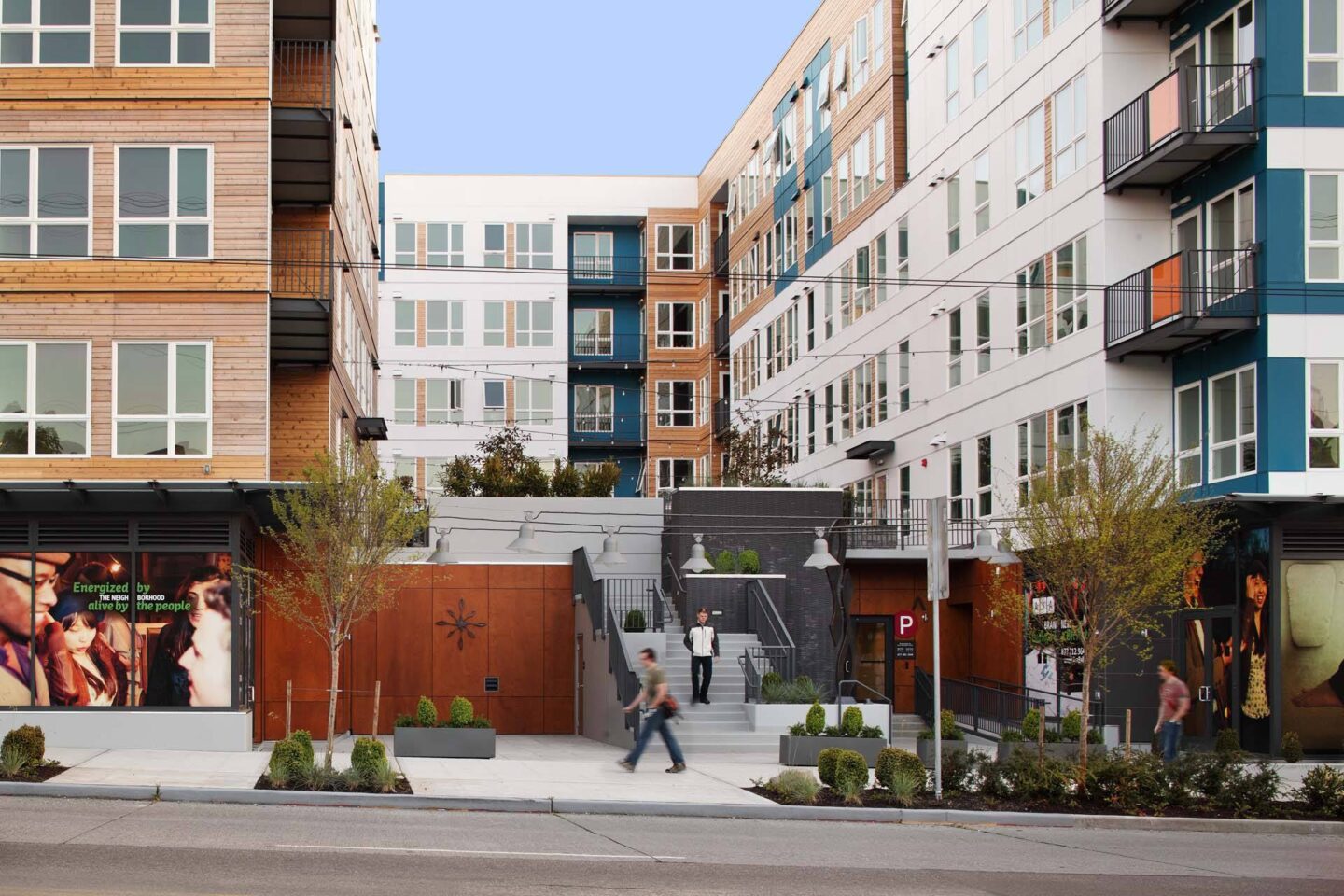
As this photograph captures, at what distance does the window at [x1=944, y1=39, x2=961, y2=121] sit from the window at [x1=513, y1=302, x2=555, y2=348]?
27.6m

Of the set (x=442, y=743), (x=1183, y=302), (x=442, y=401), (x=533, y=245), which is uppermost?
(x=533, y=245)

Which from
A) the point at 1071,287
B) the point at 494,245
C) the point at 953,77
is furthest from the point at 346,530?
the point at 494,245

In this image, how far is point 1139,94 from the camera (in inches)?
1275

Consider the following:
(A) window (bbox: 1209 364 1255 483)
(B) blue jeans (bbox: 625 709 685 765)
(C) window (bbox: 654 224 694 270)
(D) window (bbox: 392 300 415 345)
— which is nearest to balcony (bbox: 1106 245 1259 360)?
(A) window (bbox: 1209 364 1255 483)

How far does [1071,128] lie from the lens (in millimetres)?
34500

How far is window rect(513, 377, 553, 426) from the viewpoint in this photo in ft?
216

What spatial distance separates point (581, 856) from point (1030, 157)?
82.9 feet

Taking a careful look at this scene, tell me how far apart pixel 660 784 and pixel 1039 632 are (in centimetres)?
1209

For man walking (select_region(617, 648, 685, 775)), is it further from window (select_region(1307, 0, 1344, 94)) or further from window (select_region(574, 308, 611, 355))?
window (select_region(574, 308, 611, 355))

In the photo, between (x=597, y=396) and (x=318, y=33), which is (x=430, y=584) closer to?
(x=318, y=33)

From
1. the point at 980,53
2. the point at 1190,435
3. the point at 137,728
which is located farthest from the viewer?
the point at 980,53

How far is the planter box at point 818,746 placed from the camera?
82.7 ft

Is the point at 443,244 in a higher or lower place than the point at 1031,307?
higher

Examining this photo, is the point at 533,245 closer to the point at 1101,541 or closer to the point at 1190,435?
the point at 1190,435
